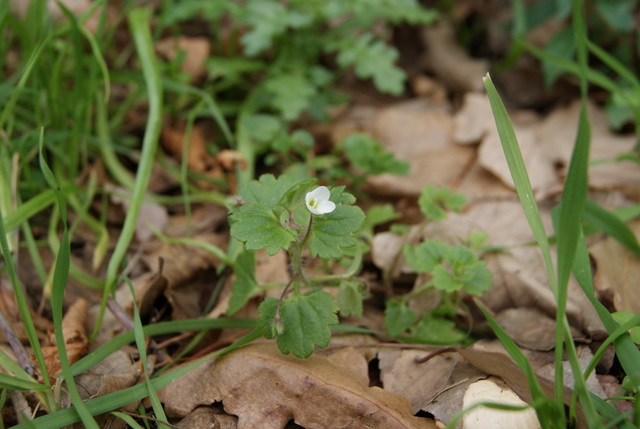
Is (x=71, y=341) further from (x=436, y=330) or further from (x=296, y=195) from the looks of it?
(x=436, y=330)

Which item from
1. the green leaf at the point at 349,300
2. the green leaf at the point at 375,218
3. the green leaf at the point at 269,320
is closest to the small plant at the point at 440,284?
the green leaf at the point at 349,300

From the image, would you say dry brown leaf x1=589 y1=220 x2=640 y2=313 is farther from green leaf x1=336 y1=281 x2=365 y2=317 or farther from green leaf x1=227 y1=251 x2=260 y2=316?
green leaf x1=227 y1=251 x2=260 y2=316

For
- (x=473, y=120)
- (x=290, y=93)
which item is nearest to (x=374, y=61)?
(x=290, y=93)

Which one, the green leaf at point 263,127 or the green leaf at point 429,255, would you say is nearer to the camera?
the green leaf at point 429,255

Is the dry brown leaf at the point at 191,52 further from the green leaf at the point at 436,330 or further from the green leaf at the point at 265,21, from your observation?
the green leaf at the point at 436,330

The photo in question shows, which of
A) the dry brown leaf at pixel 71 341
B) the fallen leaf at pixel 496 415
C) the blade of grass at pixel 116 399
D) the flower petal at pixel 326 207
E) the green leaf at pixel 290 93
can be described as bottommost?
the dry brown leaf at pixel 71 341

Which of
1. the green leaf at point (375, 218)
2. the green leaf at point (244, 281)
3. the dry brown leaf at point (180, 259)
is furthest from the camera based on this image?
the green leaf at point (375, 218)

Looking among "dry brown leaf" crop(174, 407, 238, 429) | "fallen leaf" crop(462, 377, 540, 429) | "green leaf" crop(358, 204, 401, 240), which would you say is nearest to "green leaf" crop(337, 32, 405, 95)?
"green leaf" crop(358, 204, 401, 240)

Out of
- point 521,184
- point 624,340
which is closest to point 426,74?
point 521,184
